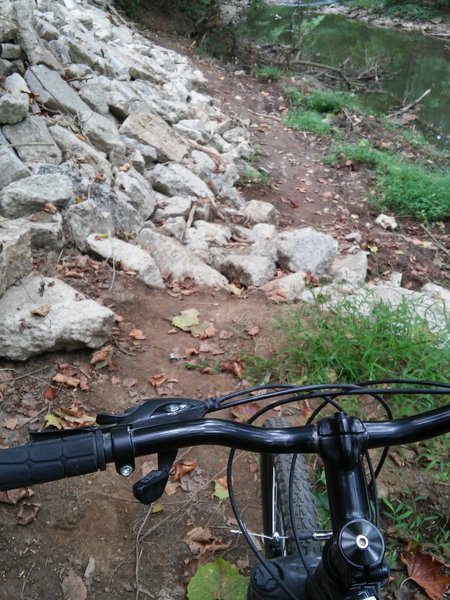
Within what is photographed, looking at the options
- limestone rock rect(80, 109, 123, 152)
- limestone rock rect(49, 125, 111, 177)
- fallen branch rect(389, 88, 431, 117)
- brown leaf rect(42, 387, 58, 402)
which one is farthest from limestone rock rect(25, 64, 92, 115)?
fallen branch rect(389, 88, 431, 117)

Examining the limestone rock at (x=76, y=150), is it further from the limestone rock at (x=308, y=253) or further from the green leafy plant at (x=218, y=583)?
the green leafy plant at (x=218, y=583)

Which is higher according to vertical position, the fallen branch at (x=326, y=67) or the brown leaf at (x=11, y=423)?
the brown leaf at (x=11, y=423)

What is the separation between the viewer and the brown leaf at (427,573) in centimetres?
197

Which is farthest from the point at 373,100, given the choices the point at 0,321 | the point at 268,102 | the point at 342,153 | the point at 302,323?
the point at 0,321

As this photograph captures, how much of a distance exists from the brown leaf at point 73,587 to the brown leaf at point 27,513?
304mm

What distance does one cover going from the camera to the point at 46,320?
284 centimetres

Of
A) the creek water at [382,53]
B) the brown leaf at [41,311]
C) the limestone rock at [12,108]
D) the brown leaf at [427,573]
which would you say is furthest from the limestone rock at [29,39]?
the creek water at [382,53]

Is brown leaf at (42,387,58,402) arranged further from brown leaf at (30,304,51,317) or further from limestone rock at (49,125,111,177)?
limestone rock at (49,125,111,177)

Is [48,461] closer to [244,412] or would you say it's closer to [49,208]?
[244,412]

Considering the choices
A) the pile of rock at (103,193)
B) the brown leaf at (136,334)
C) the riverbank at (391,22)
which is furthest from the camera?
the riverbank at (391,22)

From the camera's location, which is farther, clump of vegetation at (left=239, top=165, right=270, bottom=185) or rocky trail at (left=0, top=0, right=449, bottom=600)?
clump of vegetation at (left=239, top=165, right=270, bottom=185)

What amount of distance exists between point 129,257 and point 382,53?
15397mm

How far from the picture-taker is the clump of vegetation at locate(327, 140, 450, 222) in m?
6.75

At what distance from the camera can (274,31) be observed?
51.8 feet
